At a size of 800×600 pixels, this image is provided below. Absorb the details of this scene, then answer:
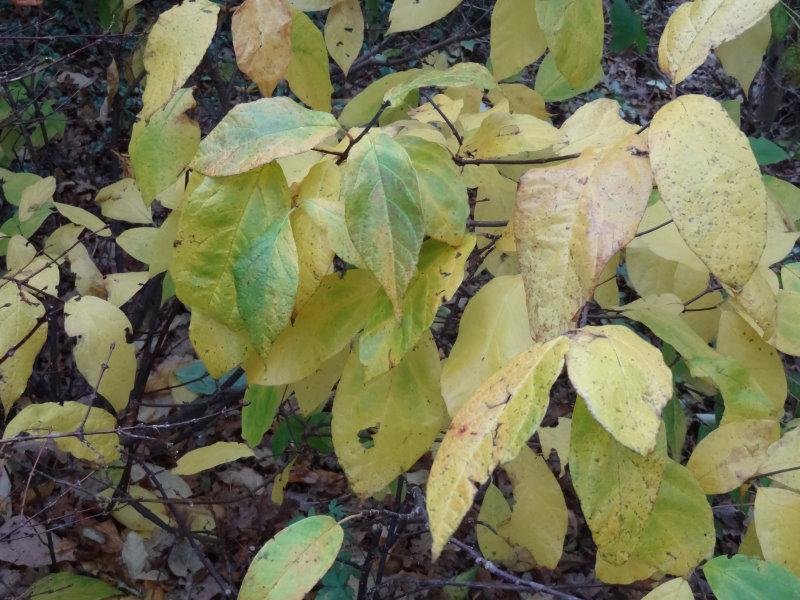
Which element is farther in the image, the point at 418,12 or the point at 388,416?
the point at 418,12

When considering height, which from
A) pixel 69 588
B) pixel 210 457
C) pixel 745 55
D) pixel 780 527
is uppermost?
pixel 745 55

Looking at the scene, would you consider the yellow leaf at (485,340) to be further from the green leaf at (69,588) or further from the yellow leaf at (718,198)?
the green leaf at (69,588)

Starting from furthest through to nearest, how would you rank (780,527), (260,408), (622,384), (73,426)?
(73,426) < (260,408) < (780,527) < (622,384)

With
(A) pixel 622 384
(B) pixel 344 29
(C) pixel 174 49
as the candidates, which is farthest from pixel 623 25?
(A) pixel 622 384

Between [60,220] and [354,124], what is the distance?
5.31 feet

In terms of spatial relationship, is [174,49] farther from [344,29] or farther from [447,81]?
[344,29]

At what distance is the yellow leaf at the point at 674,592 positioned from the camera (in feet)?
2.00

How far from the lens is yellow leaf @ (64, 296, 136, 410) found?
885 mm

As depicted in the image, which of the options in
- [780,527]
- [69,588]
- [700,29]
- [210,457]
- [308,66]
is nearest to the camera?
[700,29]

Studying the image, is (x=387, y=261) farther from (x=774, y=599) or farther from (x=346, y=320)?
(x=774, y=599)

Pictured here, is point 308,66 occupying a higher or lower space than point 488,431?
higher

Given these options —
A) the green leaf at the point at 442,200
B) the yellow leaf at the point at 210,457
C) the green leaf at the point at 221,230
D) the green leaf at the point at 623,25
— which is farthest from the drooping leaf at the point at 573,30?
the green leaf at the point at 623,25

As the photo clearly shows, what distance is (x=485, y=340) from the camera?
599 mm

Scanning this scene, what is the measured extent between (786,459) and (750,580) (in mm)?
146
